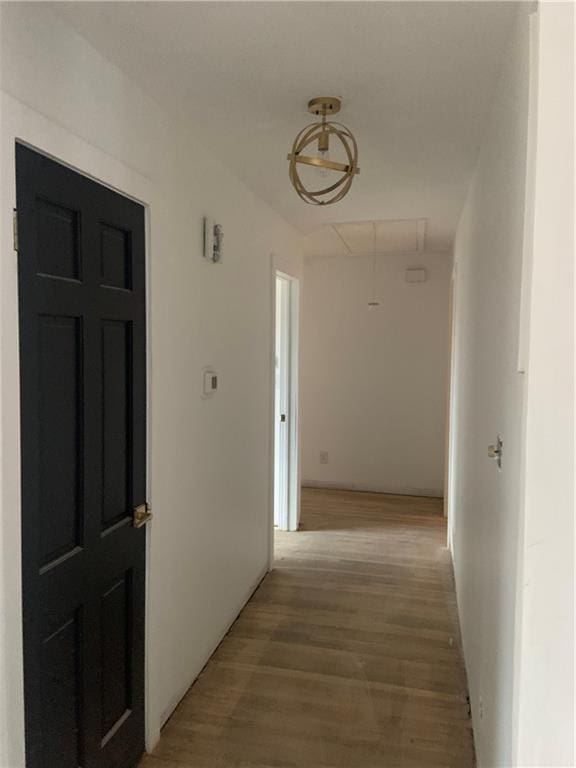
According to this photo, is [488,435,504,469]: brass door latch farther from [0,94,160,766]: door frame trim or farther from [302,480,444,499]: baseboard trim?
[302,480,444,499]: baseboard trim

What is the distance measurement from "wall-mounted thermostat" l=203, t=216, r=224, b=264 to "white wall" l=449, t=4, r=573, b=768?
112 cm

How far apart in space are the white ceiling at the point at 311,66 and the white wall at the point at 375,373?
9.53ft

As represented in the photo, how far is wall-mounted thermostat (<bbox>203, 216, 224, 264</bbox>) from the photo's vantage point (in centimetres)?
248

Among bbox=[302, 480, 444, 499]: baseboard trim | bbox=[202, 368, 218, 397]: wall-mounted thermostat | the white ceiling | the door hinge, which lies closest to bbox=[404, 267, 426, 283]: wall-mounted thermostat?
bbox=[302, 480, 444, 499]: baseboard trim

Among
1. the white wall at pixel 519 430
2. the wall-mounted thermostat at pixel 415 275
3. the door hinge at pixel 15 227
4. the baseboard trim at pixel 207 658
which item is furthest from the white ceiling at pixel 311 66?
the wall-mounted thermostat at pixel 415 275

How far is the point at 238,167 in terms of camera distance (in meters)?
2.72

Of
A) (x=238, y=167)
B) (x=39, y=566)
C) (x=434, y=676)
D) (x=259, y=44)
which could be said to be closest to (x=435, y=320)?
(x=238, y=167)

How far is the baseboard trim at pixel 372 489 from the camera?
5586mm

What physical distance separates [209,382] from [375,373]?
334 centimetres

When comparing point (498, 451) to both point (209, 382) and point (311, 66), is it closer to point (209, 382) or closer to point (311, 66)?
point (311, 66)

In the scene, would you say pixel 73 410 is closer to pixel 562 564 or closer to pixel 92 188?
pixel 92 188

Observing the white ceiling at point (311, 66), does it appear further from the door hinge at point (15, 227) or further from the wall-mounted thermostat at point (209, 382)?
the wall-mounted thermostat at point (209, 382)

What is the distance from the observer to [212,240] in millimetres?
2523

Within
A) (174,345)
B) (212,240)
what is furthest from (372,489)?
(174,345)
